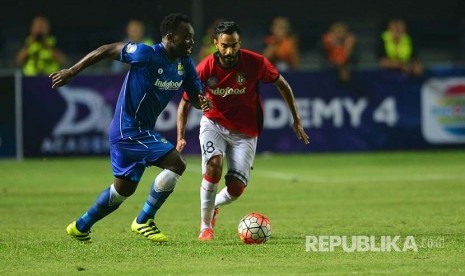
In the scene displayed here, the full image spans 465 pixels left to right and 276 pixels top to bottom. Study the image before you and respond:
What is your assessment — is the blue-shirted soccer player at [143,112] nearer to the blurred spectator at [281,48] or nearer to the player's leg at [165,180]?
the player's leg at [165,180]

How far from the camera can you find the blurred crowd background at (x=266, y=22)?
24625mm

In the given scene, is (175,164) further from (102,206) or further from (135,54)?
(135,54)

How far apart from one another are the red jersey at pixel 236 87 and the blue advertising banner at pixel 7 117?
1090 cm

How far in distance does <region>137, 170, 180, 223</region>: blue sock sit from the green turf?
298 mm

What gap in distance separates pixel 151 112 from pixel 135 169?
56 cm

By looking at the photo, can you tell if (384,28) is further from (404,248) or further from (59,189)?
(404,248)

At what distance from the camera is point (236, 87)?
11047mm

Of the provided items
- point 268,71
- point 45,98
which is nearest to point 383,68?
point 45,98

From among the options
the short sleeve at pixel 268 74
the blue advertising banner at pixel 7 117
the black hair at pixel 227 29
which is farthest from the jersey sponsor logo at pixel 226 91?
the blue advertising banner at pixel 7 117

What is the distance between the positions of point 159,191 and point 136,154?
528 millimetres

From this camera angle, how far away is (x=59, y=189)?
54.2ft

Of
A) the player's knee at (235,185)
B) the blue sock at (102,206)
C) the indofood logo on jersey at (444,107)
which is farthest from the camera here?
the indofood logo on jersey at (444,107)

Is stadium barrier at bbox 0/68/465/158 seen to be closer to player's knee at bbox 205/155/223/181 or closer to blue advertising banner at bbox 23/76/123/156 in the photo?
blue advertising banner at bbox 23/76/123/156

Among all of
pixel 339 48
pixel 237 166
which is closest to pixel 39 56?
pixel 339 48
